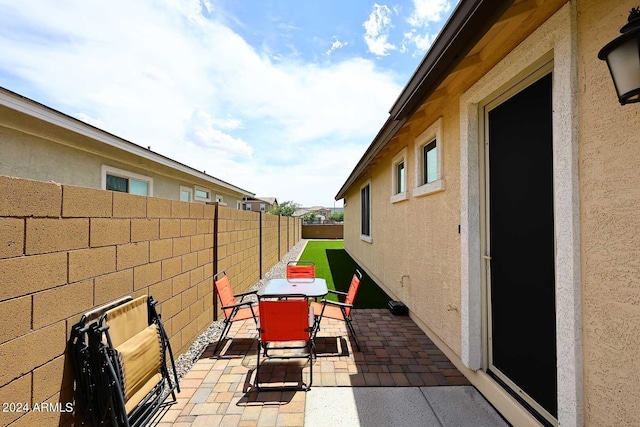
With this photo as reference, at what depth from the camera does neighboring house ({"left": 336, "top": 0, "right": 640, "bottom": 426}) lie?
1561 millimetres

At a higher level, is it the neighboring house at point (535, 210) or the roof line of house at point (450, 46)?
the roof line of house at point (450, 46)

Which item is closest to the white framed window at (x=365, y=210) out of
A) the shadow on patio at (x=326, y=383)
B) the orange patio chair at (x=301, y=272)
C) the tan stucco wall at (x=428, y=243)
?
the tan stucco wall at (x=428, y=243)

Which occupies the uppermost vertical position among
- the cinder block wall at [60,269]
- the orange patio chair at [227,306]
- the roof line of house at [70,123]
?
the roof line of house at [70,123]

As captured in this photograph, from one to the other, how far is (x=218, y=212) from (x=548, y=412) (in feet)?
15.3

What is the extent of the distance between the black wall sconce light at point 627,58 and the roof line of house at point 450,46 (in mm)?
644

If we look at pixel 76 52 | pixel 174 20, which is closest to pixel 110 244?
pixel 174 20

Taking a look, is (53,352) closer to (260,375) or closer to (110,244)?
(110,244)

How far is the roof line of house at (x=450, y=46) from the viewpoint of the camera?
1.84m

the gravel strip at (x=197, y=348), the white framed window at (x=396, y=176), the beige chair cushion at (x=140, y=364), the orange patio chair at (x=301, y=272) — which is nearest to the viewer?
the beige chair cushion at (x=140, y=364)

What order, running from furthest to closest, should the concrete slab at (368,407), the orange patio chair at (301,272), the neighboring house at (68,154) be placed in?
the orange patio chair at (301,272), the neighboring house at (68,154), the concrete slab at (368,407)

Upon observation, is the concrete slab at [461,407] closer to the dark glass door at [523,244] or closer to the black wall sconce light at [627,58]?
the dark glass door at [523,244]

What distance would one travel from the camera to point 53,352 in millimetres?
1767

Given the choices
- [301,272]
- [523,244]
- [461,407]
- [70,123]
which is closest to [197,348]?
[301,272]

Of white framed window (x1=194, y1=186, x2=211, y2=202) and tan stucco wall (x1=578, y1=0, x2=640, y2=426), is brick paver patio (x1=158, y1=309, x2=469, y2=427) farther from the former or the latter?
white framed window (x1=194, y1=186, x2=211, y2=202)
